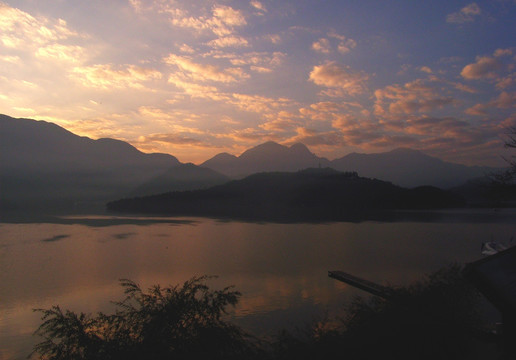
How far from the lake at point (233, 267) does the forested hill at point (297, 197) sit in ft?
214

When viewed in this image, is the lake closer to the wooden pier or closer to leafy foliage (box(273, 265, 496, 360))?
the wooden pier

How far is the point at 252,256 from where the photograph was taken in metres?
27.5

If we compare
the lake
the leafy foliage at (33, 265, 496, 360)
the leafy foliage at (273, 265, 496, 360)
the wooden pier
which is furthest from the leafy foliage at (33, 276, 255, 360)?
the wooden pier

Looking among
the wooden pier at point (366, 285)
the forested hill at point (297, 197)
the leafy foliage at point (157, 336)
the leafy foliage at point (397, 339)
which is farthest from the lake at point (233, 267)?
the forested hill at point (297, 197)

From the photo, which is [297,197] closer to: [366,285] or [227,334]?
[366,285]

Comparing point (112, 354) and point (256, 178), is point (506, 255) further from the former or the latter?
point (256, 178)

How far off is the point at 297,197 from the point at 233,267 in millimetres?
95971

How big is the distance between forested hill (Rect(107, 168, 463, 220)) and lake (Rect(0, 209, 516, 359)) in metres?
65.4

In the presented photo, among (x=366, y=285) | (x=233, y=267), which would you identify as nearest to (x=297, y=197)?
(x=233, y=267)

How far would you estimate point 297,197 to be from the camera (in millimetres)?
118438

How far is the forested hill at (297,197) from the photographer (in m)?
108

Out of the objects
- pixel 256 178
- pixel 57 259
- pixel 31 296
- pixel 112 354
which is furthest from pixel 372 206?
pixel 112 354

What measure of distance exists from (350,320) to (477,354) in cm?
331

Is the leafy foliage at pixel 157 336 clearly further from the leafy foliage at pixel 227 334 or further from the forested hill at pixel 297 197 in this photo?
the forested hill at pixel 297 197
